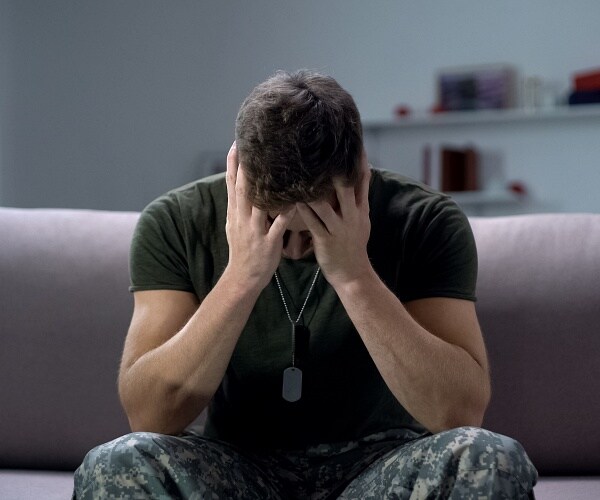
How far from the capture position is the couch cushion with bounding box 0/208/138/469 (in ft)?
5.68

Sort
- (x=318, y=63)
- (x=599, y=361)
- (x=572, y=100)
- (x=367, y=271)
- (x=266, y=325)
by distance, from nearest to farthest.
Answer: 1. (x=367, y=271)
2. (x=266, y=325)
3. (x=599, y=361)
4. (x=572, y=100)
5. (x=318, y=63)

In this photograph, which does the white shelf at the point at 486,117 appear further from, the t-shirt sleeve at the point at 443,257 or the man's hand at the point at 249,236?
the man's hand at the point at 249,236

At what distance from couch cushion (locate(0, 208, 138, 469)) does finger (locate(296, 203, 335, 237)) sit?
0.54 metres

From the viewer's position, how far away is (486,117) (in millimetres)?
4789

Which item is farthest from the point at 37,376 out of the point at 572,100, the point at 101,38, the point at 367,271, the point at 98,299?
the point at 101,38

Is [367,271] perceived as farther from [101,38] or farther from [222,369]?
[101,38]

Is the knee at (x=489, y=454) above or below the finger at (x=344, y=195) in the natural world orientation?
below

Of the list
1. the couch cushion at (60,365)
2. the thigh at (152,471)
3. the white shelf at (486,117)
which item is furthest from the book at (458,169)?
the thigh at (152,471)

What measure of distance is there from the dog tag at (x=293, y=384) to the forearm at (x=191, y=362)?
100 millimetres

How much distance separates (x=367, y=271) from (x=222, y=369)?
26cm

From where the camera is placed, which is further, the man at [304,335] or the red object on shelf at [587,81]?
the red object on shelf at [587,81]

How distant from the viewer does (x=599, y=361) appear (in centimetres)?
168

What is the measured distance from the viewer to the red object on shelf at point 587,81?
4.59 meters

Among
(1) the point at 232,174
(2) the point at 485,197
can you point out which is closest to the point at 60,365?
(1) the point at 232,174
